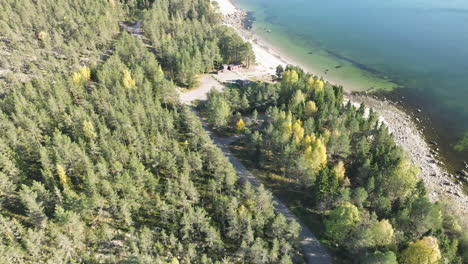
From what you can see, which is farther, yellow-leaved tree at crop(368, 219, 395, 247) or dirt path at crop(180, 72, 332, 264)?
dirt path at crop(180, 72, 332, 264)

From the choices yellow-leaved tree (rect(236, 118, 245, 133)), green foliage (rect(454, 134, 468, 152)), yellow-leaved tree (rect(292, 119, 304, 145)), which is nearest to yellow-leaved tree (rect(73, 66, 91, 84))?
yellow-leaved tree (rect(236, 118, 245, 133))

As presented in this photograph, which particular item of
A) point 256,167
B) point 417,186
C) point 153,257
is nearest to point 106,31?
point 256,167

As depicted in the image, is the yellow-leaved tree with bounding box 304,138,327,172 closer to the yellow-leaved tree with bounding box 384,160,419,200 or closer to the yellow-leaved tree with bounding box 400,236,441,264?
the yellow-leaved tree with bounding box 384,160,419,200

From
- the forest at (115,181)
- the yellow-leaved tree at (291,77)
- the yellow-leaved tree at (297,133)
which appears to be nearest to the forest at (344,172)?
the yellow-leaved tree at (297,133)

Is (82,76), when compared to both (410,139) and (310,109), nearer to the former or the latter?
(310,109)

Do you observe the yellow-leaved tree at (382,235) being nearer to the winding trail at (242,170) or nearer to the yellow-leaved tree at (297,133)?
the winding trail at (242,170)

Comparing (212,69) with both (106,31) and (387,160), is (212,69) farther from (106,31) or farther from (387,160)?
(387,160)
